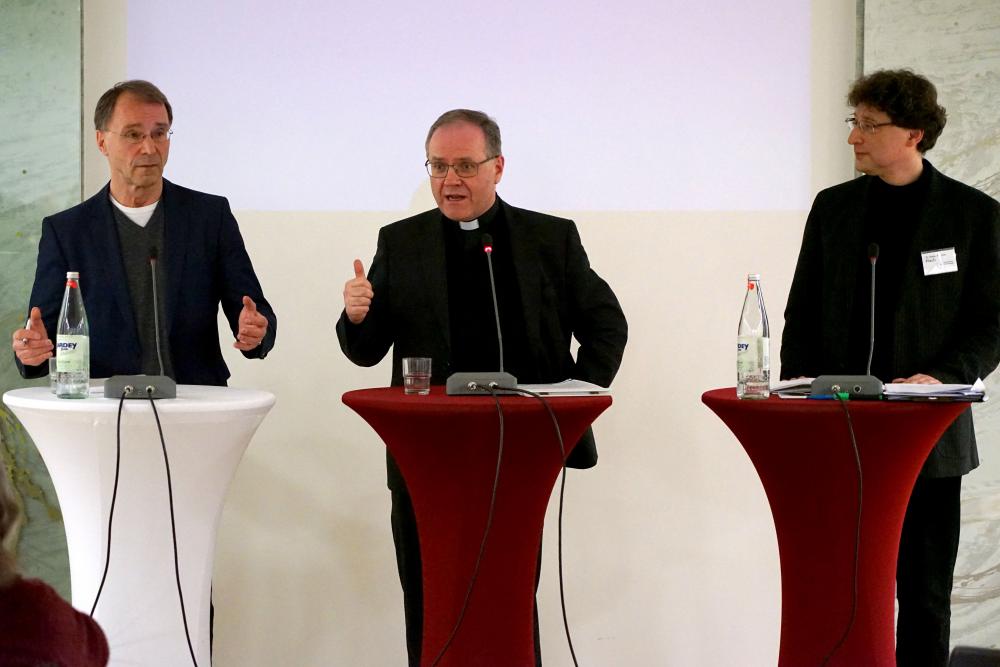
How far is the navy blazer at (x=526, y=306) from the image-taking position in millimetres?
2910

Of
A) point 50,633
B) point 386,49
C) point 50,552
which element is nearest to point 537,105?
point 386,49

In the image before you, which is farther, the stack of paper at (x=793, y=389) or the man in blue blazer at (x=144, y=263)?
the man in blue blazer at (x=144, y=263)

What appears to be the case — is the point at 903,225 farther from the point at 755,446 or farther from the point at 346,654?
the point at 346,654

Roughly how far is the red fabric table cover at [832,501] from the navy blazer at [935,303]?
363 mm

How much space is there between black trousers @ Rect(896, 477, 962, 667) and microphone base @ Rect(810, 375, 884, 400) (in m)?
0.60

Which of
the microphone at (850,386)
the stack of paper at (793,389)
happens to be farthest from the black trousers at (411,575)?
the microphone at (850,386)

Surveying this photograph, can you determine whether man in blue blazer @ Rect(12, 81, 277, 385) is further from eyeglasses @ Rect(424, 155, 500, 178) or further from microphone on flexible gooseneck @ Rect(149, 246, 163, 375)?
eyeglasses @ Rect(424, 155, 500, 178)

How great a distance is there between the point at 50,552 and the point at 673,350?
2352 mm

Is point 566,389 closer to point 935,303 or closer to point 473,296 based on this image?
point 473,296

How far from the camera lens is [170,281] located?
9.70 feet

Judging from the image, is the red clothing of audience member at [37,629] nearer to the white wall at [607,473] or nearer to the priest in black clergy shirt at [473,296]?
the priest in black clergy shirt at [473,296]

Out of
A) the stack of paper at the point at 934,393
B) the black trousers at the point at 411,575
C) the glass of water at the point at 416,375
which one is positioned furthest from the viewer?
the black trousers at the point at 411,575

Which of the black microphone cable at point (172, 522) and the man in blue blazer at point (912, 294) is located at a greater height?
the man in blue blazer at point (912, 294)

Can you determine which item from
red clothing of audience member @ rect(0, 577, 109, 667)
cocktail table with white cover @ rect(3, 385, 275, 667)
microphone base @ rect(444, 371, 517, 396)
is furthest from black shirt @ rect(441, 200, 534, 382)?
red clothing of audience member @ rect(0, 577, 109, 667)
